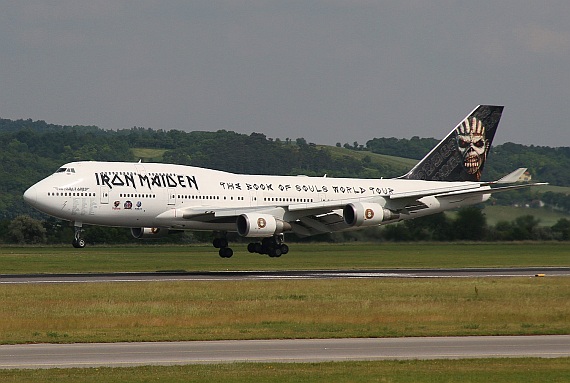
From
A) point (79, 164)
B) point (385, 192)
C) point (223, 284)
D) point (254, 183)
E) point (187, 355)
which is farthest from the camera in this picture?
point (385, 192)

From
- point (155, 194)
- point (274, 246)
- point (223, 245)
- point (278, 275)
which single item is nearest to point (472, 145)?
point (274, 246)

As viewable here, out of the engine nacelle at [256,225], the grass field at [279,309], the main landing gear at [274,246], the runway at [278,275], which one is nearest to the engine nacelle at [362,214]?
the runway at [278,275]

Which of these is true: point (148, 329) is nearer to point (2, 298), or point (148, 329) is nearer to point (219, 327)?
point (219, 327)

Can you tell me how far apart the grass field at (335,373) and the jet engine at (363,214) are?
3192 cm

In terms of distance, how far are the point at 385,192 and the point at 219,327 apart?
34.2 m

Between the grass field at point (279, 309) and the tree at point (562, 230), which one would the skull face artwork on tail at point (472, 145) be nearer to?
the tree at point (562, 230)

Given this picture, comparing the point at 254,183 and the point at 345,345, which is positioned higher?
the point at 254,183

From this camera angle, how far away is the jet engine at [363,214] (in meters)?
52.5

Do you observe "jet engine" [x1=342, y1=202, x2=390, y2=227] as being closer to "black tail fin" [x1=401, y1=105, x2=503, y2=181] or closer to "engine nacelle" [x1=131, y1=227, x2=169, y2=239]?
"engine nacelle" [x1=131, y1=227, x2=169, y2=239]

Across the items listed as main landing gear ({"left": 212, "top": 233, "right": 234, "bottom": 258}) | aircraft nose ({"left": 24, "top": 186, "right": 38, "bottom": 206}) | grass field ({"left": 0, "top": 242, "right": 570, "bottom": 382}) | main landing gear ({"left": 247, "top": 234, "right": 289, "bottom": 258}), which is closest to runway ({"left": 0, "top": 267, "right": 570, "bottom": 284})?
grass field ({"left": 0, "top": 242, "right": 570, "bottom": 382})

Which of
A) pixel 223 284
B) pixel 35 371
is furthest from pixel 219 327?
pixel 223 284

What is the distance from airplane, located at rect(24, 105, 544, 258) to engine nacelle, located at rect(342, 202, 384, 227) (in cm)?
5

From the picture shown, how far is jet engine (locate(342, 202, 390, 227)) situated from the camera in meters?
52.5

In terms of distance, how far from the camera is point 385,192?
60.8 m
